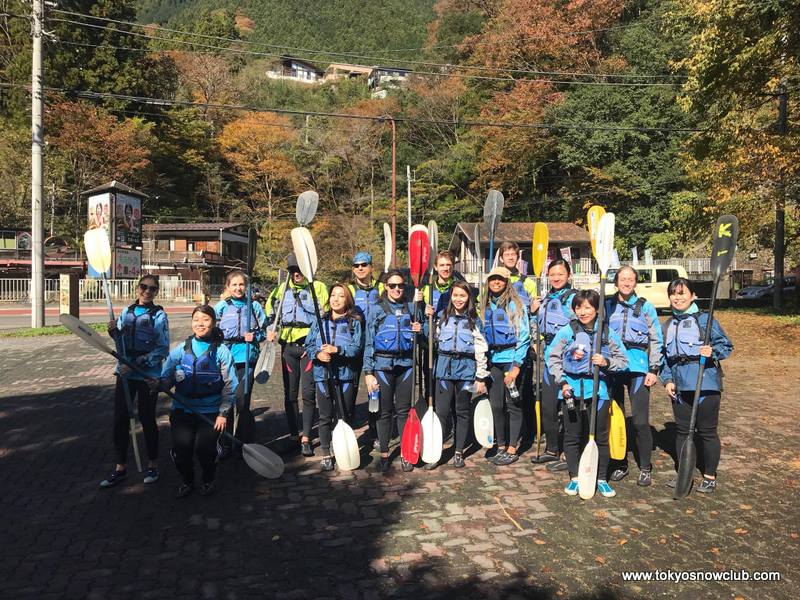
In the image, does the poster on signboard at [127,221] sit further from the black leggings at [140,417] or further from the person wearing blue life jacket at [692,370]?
the person wearing blue life jacket at [692,370]

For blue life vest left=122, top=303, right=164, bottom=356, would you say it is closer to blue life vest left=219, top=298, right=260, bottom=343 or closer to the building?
blue life vest left=219, top=298, right=260, bottom=343

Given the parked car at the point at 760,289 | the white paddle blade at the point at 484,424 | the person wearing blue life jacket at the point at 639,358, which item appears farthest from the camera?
the parked car at the point at 760,289

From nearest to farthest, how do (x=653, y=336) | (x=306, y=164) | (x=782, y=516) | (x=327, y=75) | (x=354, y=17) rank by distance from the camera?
(x=782, y=516)
(x=653, y=336)
(x=306, y=164)
(x=354, y=17)
(x=327, y=75)

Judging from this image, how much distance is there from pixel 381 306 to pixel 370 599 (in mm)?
2744

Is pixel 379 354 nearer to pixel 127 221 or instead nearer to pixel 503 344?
pixel 503 344

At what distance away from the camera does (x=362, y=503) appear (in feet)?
15.4

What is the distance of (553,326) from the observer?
5633mm

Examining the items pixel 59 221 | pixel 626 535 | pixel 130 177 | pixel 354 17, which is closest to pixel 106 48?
pixel 130 177

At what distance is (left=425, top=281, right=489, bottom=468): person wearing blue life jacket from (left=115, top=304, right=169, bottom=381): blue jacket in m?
2.59

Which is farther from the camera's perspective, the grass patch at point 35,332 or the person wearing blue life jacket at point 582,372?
the grass patch at point 35,332

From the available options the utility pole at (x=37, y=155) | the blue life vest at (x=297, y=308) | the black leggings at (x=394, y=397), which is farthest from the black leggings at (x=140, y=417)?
the utility pole at (x=37, y=155)

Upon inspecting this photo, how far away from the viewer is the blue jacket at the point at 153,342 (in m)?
5.07

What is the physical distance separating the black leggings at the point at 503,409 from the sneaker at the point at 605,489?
1052 mm

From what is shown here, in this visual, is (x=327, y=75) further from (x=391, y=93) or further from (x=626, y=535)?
(x=626, y=535)
